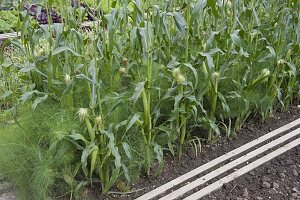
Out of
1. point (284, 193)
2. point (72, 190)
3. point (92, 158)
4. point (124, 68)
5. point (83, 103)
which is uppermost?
point (124, 68)

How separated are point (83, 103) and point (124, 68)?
0.34 meters

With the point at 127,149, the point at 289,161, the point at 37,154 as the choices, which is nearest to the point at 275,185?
the point at 289,161

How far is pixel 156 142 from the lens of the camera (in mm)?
2793

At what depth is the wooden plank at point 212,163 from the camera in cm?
264

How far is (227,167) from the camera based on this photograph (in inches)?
113

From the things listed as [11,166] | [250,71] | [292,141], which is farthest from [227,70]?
[11,166]

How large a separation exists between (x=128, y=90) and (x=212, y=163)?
0.74 m

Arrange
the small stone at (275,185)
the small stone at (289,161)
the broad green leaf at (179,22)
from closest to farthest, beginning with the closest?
the broad green leaf at (179,22)
the small stone at (275,185)
the small stone at (289,161)

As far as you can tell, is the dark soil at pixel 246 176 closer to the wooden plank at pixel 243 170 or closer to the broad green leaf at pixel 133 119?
the wooden plank at pixel 243 170

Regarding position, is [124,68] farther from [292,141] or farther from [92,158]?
[292,141]

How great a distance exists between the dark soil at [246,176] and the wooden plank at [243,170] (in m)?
0.03

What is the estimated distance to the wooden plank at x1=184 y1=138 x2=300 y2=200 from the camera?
2.67m

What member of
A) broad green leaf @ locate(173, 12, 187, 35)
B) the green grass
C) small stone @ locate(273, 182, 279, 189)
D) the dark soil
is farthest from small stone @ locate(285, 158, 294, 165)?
the green grass

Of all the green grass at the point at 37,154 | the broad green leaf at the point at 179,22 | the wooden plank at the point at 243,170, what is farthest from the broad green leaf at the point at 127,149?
the broad green leaf at the point at 179,22
